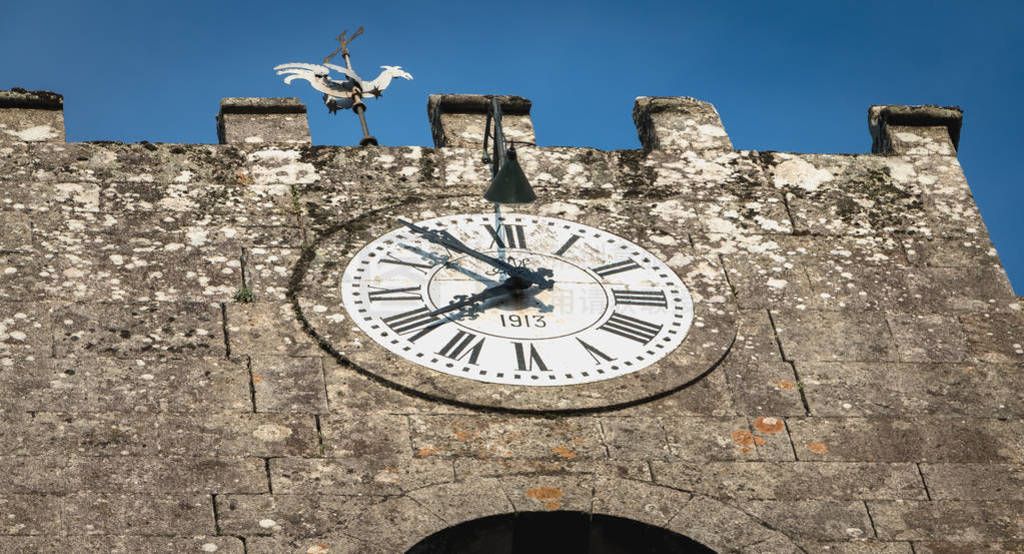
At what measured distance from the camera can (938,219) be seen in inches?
421

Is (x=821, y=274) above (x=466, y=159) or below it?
below

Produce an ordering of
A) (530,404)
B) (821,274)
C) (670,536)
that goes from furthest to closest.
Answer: (821,274) → (530,404) → (670,536)

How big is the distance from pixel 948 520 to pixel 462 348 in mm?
2507

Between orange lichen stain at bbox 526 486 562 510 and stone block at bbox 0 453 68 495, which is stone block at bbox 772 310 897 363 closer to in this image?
orange lichen stain at bbox 526 486 562 510

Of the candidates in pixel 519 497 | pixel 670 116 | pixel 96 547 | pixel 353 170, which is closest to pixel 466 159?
pixel 353 170

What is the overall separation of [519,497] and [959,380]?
257cm

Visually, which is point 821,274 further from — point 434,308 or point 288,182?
point 288,182

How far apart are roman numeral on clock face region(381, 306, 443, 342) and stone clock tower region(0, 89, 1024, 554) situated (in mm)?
20

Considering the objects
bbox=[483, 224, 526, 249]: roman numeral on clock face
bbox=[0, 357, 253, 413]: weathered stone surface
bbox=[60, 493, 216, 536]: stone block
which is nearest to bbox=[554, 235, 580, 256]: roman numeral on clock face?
bbox=[483, 224, 526, 249]: roman numeral on clock face

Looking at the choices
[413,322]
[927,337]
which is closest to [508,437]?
[413,322]

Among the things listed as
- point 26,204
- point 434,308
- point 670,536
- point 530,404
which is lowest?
point 670,536

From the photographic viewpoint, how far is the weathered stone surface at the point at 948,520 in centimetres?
827

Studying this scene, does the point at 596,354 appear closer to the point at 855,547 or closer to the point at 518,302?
the point at 518,302

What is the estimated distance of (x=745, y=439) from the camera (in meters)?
8.72
